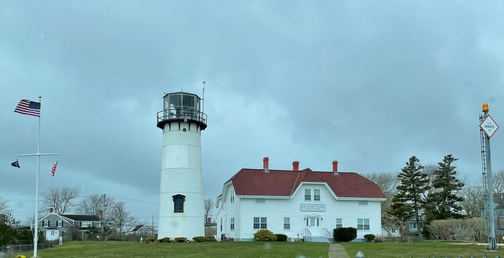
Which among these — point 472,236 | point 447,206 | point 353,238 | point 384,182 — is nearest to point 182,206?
point 353,238

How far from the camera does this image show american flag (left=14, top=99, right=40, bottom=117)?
2434cm

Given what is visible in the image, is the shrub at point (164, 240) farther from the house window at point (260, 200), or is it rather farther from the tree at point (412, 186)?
the tree at point (412, 186)

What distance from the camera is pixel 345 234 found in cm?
4141

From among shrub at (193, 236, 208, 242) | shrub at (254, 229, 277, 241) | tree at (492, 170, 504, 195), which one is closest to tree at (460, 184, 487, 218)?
tree at (492, 170, 504, 195)

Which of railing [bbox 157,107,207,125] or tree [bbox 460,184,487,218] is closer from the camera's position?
railing [bbox 157,107,207,125]

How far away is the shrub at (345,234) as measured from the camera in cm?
4144

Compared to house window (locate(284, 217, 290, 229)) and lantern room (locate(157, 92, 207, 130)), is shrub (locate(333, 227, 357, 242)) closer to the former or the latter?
house window (locate(284, 217, 290, 229))

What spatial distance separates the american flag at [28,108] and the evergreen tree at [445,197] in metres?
38.3

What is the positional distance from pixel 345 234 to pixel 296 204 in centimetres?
460

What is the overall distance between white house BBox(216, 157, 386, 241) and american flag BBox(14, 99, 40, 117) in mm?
19788

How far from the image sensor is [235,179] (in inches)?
1692

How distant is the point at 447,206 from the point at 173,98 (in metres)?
29.1

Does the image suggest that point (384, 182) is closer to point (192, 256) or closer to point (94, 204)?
point (192, 256)

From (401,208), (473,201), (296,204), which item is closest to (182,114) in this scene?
(296,204)
